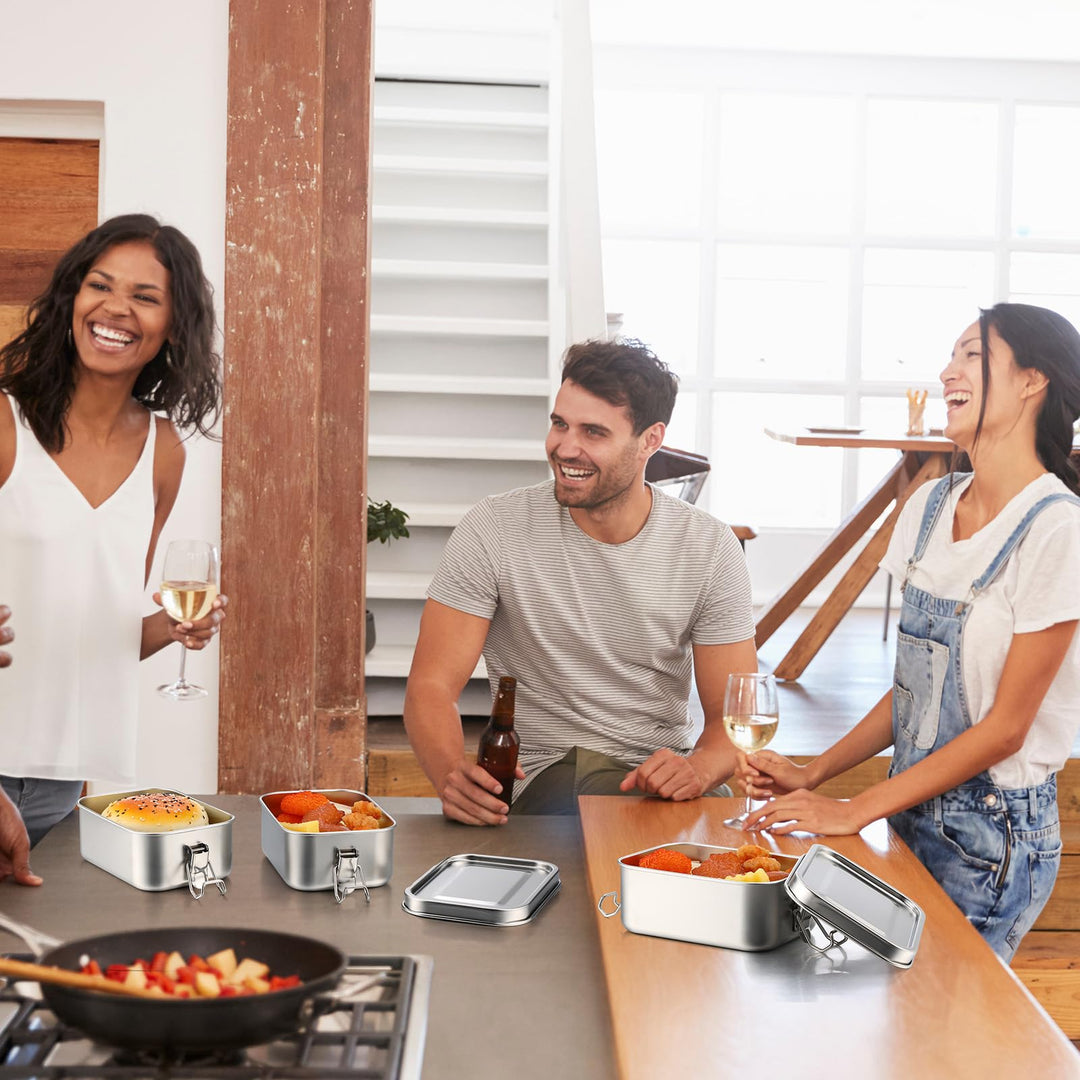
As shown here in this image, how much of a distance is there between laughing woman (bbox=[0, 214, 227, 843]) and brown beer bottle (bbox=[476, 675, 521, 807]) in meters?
0.52

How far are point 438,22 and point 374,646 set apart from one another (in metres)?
3.54

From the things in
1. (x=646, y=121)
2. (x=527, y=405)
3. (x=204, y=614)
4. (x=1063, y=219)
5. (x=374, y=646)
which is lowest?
(x=374, y=646)

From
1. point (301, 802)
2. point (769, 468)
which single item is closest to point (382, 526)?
point (301, 802)

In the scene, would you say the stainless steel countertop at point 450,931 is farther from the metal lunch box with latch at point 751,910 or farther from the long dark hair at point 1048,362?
the long dark hair at point 1048,362

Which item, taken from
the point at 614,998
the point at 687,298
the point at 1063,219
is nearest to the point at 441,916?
the point at 614,998

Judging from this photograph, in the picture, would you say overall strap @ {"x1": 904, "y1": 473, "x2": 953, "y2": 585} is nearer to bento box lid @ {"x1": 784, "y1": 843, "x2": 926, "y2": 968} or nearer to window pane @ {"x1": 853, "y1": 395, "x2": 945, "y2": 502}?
bento box lid @ {"x1": 784, "y1": 843, "x2": 926, "y2": 968}

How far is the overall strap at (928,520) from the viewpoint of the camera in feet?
6.82

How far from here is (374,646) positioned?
4.18 metres

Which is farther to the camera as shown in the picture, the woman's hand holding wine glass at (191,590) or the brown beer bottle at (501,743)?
the brown beer bottle at (501,743)

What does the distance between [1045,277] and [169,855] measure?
7151 mm

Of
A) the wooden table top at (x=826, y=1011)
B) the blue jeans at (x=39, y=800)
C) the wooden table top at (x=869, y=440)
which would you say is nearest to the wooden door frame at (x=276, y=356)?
the blue jeans at (x=39, y=800)

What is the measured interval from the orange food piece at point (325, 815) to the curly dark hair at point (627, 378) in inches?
42.9

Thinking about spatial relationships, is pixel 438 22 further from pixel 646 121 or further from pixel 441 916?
pixel 441 916

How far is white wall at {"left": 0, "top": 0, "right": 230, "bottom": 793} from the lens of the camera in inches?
108
